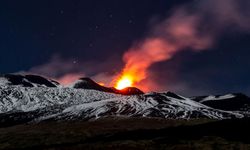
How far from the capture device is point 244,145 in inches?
4043

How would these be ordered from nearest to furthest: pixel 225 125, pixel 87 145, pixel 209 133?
pixel 87 145
pixel 209 133
pixel 225 125

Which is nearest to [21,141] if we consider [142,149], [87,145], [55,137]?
[55,137]

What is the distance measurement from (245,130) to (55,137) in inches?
2647

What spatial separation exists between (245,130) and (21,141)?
75.9 metres

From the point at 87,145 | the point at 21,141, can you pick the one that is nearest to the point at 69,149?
the point at 87,145

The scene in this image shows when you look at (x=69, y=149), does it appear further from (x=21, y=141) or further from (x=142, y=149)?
(x=21, y=141)

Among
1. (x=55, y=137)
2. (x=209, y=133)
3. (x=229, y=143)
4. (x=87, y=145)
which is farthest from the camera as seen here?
(x=55, y=137)

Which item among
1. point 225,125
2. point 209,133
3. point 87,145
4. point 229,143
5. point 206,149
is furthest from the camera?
point 225,125

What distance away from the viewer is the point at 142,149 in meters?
106

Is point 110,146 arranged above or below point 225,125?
below

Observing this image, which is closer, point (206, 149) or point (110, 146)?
point (206, 149)

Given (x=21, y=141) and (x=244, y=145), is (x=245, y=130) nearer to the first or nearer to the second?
(x=244, y=145)

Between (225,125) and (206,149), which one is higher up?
(225,125)

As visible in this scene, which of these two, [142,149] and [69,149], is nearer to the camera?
[142,149]
